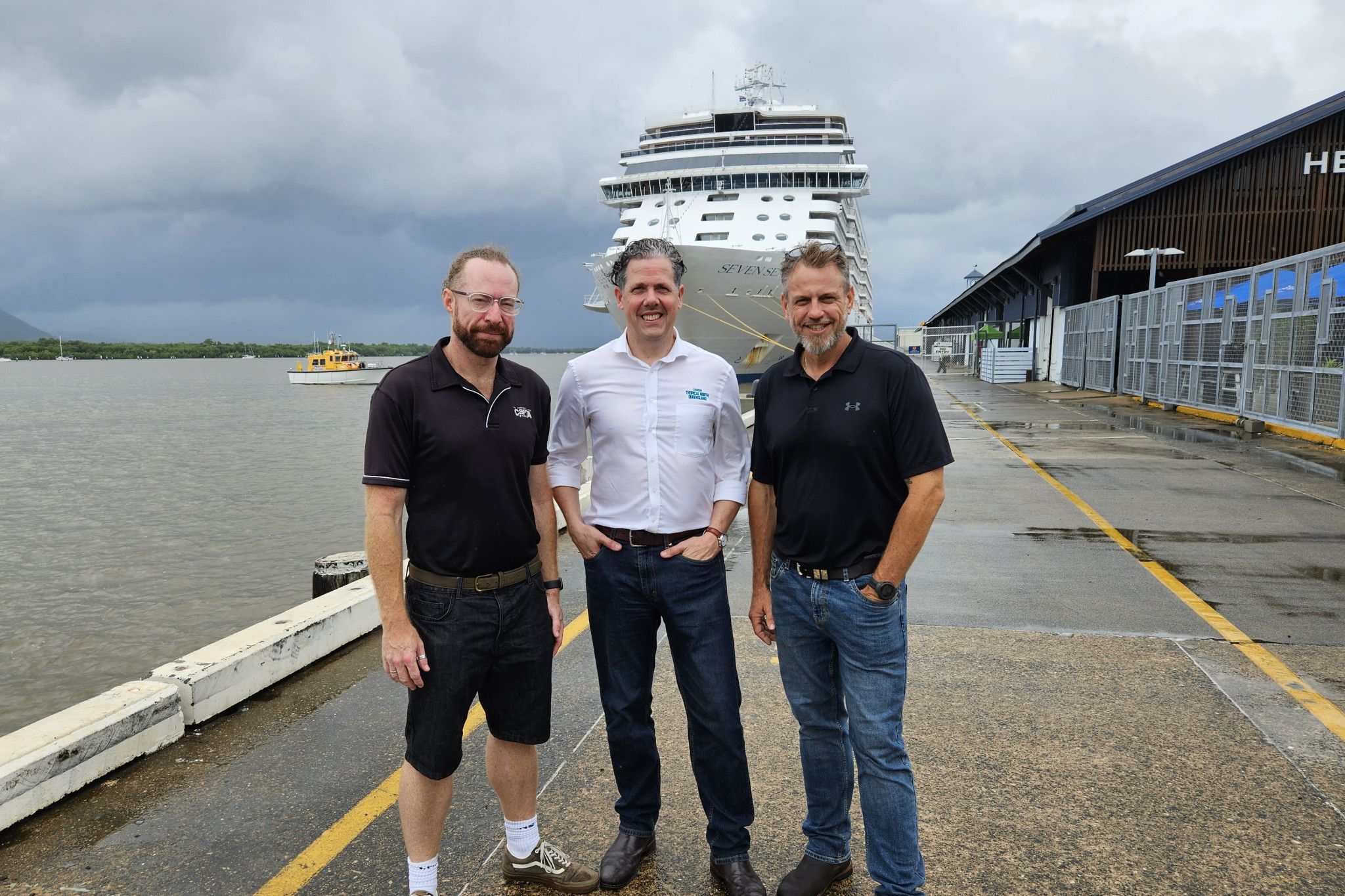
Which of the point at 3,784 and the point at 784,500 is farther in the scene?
the point at 3,784

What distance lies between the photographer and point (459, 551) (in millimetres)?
2504

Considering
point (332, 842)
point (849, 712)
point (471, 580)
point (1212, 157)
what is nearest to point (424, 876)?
point (332, 842)

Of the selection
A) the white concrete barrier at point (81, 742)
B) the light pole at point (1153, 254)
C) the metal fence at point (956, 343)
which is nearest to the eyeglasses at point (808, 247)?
the white concrete barrier at point (81, 742)

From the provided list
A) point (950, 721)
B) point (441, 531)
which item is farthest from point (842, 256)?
point (950, 721)

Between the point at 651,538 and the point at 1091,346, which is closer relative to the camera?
the point at 651,538

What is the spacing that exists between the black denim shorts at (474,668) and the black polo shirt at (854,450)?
87 cm

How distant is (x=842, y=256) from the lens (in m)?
2.60

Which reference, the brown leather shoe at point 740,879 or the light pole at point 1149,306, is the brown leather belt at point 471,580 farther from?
the light pole at point 1149,306

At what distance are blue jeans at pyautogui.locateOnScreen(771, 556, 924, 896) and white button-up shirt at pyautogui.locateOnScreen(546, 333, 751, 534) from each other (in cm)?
37

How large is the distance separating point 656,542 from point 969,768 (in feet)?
5.39

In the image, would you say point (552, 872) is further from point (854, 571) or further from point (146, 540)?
point (146, 540)

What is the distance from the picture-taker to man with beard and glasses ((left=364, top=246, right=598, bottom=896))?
7.99ft

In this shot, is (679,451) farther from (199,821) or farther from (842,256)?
(199,821)

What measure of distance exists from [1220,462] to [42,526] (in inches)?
692
